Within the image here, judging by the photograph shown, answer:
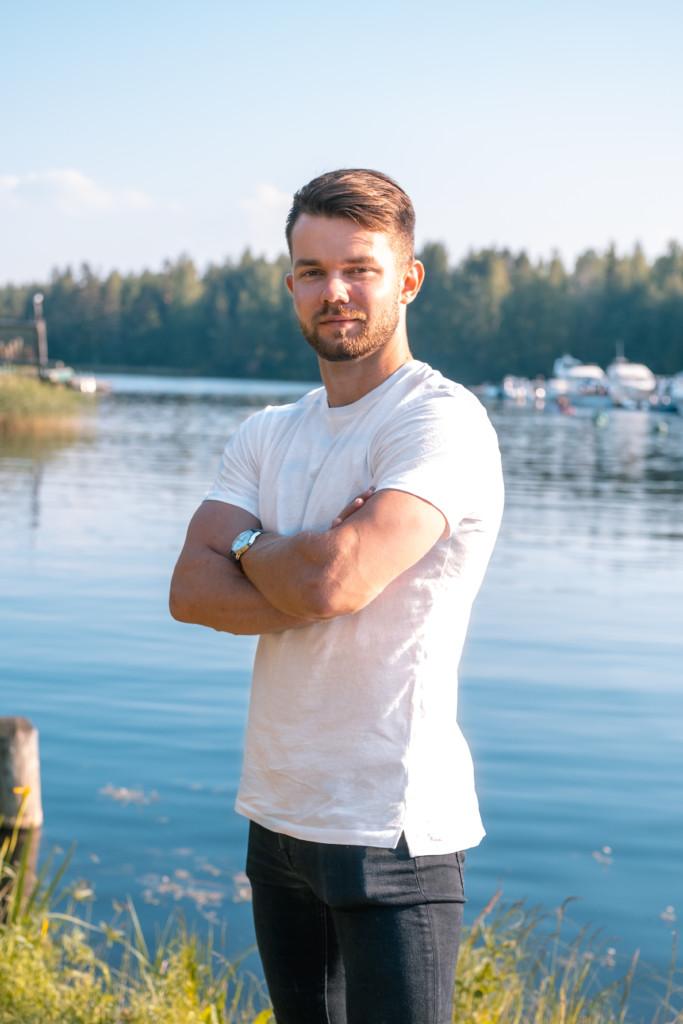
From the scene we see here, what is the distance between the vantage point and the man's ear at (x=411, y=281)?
266cm

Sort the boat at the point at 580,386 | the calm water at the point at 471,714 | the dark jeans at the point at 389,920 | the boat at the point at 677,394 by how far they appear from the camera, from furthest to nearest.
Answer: the boat at the point at 580,386 → the boat at the point at 677,394 → the calm water at the point at 471,714 → the dark jeans at the point at 389,920

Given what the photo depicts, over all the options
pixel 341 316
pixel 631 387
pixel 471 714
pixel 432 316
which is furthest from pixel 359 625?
pixel 432 316

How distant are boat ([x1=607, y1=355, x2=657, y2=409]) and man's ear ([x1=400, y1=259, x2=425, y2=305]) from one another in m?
83.4

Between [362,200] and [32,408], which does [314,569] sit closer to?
[362,200]

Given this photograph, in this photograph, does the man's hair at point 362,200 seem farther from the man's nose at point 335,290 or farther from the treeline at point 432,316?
the treeline at point 432,316

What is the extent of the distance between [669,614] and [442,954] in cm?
1141

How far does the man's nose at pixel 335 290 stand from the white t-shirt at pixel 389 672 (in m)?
0.21

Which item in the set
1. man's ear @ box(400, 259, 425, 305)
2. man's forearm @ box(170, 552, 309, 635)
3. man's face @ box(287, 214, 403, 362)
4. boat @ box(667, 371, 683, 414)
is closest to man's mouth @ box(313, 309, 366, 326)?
man's face @ box(287, 214, 403, 362)

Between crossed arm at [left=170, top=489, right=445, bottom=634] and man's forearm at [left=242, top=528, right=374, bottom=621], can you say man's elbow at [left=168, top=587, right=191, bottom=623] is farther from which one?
man's forearm at [left=242, top=528, right=374, bottom=621]

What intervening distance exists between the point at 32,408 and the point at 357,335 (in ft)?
119

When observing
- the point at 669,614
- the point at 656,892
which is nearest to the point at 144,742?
the point at 656,892

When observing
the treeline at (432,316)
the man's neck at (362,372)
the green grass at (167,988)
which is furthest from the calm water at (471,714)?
the treeline at (432,316)

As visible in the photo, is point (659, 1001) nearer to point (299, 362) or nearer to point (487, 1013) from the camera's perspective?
point (487, 1013)

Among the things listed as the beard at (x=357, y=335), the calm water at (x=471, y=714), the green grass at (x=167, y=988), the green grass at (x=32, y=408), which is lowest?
the green grass at (x=32, y=408)
